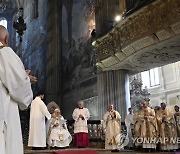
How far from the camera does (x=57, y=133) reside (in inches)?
407

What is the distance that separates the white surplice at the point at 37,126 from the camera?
32.7 feet

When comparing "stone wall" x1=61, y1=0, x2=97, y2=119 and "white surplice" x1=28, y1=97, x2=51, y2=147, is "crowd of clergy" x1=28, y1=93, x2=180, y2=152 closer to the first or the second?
"white surplice" x1=28, y1=97, x2=51, y2=147

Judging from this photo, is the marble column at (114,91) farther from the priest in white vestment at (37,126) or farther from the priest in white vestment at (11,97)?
the priest in white vestment at (11,97)

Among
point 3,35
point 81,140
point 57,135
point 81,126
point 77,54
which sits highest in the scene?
point 77,54

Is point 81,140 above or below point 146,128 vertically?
below

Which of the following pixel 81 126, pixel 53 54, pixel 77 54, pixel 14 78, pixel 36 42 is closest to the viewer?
pixel 14 78

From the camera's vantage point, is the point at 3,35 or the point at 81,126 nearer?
the point at 3,35

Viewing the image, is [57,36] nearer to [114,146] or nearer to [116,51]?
[116,51]

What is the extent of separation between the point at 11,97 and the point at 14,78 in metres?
0.19

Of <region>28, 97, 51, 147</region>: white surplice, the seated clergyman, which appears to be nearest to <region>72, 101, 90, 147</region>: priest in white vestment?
the seated clergyman

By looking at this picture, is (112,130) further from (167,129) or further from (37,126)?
(37,126)

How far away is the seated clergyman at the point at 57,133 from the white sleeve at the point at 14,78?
24.9 ft

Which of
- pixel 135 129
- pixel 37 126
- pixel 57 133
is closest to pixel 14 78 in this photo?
pixel 37 126

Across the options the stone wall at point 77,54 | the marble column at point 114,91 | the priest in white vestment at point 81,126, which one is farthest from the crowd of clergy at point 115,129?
the stone wall at point 77,54
